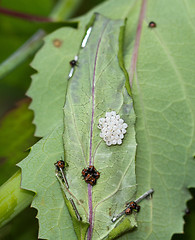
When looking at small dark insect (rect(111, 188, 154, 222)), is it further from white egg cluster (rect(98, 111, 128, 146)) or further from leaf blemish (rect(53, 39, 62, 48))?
leaf blemish (rect(53, 39, 62, 48))

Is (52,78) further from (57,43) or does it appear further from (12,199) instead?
(12,199)

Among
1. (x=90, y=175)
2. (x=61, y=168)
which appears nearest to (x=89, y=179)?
(x=90, y=175)

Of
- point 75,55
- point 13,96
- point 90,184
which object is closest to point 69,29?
point 75,55

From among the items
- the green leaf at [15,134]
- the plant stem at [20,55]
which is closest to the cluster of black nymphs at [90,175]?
the green leaf at [15,134]

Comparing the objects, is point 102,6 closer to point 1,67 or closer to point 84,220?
point 1,67

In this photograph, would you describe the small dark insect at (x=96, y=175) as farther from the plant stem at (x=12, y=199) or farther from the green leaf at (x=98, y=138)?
the plant stem at (x=12, y=199)

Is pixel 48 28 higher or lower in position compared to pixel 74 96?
higher

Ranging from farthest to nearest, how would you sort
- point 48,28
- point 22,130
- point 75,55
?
point 22,130 → point 48,28 → point 75,55

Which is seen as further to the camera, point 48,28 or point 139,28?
point 48,28
